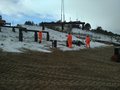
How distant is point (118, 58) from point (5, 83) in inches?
504

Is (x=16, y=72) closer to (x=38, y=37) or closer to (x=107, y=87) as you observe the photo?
(x=107, y=87)

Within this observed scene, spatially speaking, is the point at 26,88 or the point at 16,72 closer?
the point at 26,88

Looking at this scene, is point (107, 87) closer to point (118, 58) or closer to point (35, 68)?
point (35, 68)

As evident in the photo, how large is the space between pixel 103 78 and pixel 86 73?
129cm

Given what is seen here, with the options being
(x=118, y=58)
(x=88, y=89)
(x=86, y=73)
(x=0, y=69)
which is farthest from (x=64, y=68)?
(x=118, y=58)

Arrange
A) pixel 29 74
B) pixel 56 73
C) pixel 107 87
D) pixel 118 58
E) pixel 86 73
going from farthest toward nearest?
pixel 118 58
pixel 86 73
pixel 56 73
pixel 29 74
pixel 107 87

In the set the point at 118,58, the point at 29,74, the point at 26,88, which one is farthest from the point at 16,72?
the point at 118,58

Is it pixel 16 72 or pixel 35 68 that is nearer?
pixel 16 72

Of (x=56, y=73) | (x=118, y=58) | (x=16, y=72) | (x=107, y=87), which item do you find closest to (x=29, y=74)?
(x=16, y=72)

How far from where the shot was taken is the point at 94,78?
1338cm

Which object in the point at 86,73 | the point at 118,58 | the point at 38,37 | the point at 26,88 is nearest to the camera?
the point at 26,88

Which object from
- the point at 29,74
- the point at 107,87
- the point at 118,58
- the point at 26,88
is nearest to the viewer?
the point at 26,88

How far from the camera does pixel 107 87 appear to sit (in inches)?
458

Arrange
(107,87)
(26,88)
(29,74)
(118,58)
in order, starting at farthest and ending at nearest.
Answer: (118,58), (29,74), (107,87), (26,88)
